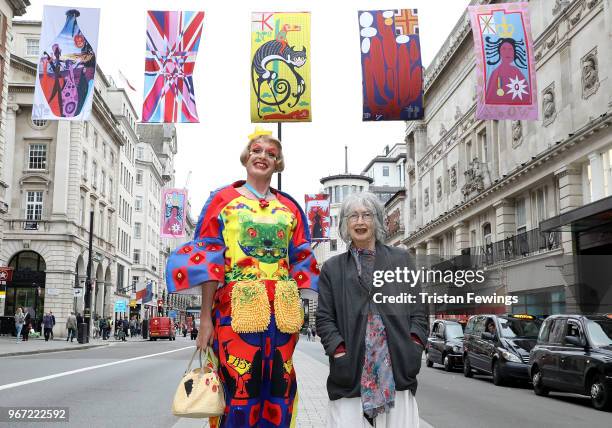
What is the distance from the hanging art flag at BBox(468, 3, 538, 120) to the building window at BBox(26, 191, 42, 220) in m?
41.5

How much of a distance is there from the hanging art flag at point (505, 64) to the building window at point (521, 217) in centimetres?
2028

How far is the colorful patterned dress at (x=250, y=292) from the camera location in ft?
12.8

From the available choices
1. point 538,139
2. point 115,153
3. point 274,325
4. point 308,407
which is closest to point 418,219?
point 538,139


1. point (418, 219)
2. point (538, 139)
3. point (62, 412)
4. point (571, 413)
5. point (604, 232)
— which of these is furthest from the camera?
point (418, 219)

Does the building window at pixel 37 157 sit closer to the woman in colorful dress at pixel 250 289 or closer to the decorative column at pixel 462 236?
the decorative column at pixel 462 236

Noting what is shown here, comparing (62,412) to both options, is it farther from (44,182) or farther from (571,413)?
(44,182)

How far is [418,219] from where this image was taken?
2226 inches

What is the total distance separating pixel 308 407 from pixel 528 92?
27.8ft

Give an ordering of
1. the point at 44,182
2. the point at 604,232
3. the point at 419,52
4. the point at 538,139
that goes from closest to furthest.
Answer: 1. the point at 419,52
2. the point at 604,232
3. the point at 538,139
4. the point at 44,182

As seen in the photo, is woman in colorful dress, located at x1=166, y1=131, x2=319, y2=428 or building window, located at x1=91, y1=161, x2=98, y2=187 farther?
building window, located at x1=91, y1=161, x2=98, y2=187

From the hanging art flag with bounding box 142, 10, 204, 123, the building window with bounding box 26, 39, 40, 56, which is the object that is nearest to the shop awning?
the hanging art flag with bounding box 142, 10, 204, 123

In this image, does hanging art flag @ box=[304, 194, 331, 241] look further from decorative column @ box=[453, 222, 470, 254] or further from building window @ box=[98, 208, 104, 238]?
building window @ box=[98, 208, 104, 238]

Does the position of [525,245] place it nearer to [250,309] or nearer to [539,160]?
[539,160]

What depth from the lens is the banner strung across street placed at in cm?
1309
